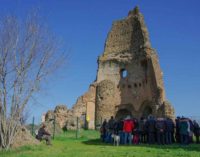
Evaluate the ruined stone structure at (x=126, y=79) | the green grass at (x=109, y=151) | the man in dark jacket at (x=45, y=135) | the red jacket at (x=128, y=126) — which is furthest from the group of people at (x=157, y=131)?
the ruined stone structure at (x=126, y=79)

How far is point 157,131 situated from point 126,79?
23.7m

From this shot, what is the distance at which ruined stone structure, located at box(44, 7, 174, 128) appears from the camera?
1473 inches

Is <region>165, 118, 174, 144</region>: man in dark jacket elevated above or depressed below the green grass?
above

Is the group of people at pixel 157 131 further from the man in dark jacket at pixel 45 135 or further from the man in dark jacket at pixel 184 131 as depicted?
the man in dark jacket at pixel 45 135

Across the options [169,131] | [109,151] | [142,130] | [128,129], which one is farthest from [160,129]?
[109,151]

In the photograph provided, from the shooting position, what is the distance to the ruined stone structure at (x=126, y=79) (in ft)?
123

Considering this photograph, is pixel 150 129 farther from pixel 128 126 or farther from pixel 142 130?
A: pixel 128 126

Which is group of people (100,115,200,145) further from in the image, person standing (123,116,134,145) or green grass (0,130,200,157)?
green grass (0,130,200,157)

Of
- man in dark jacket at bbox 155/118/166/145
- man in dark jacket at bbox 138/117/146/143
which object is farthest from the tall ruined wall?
man in dark jacket at bbox 155/118/166/145

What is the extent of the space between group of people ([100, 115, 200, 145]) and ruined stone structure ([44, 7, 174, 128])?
58.5ft

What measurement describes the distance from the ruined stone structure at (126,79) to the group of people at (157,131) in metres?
17.8

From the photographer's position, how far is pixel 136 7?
42.5 meters

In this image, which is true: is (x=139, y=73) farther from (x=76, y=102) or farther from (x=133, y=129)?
(x=133, y=129)

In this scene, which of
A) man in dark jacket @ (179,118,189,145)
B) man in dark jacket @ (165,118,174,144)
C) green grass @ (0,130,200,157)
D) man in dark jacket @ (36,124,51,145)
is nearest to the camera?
green grass @ (0,130,200,157)
